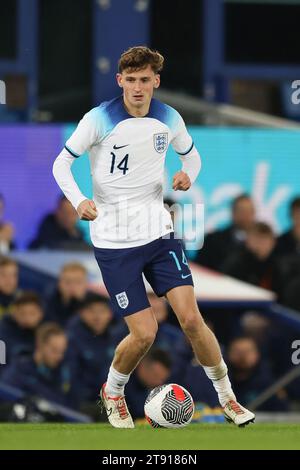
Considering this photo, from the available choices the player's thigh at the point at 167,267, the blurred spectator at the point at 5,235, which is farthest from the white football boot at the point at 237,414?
the blurred spectator at the point at 5,235

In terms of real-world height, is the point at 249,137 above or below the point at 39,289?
above

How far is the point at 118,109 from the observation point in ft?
34.0

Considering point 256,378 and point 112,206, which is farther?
point 256,378

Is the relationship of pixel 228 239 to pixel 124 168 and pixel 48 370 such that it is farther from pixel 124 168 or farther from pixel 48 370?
pixel 124 168

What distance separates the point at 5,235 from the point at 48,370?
1.51 meters

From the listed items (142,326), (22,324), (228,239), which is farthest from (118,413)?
(228,239)

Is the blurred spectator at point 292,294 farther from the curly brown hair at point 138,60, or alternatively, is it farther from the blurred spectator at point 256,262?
the curly brown hair at point 138,60

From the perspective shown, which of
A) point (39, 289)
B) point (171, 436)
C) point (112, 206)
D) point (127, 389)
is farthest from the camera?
point (39, 289)

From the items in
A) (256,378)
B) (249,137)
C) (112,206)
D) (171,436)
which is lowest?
(256,378)

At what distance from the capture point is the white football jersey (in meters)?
10.3

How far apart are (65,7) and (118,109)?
671 centimetres

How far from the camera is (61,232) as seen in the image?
16.1 meters

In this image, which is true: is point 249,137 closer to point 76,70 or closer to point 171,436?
point 76,70
